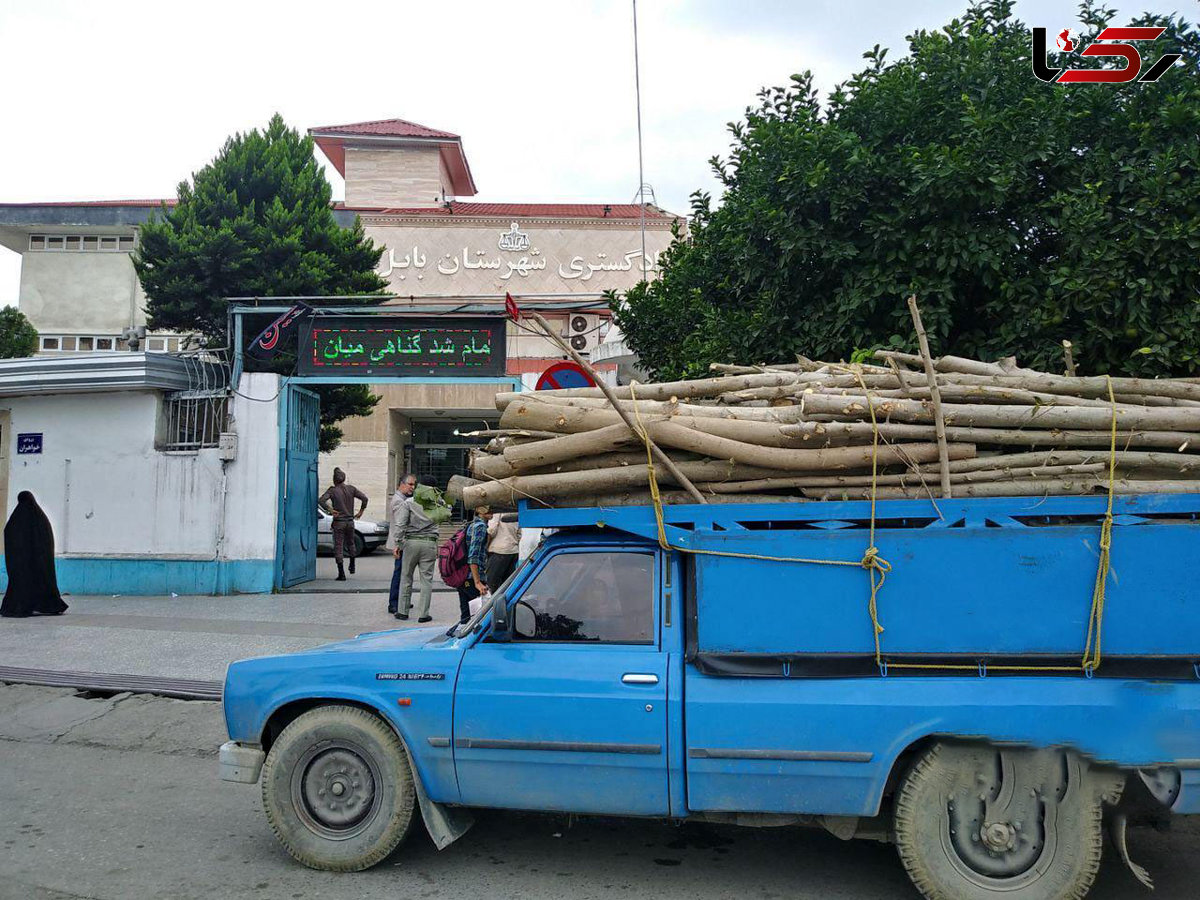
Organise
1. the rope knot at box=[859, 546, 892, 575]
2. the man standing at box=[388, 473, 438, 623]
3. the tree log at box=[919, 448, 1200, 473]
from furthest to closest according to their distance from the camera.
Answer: the man standing at box=[388, 473, 438, 623]
the tree log at box=[919, 448, 1200, 473]
the rope knot at box=[859, 546, 892, 575]

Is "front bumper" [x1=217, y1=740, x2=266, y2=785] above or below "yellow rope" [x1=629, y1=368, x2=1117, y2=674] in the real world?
below

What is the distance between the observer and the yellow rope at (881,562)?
3.83 m

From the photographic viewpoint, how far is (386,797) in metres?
4.35

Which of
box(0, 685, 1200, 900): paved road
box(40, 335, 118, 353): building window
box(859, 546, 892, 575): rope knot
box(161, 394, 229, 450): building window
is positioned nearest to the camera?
box(859, 546, 892, 575): rope knot

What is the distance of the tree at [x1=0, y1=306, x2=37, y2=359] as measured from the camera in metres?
23.2

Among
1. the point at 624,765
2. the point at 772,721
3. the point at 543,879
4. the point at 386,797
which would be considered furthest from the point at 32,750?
the point at 772,721

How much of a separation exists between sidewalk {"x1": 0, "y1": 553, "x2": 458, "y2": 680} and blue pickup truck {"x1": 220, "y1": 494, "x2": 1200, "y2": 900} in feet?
16.3

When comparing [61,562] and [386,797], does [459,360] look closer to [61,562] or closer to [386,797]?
[61,562]

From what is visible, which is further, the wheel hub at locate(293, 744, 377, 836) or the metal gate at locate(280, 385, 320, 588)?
the metal gate at locate(280, 385, 320, 588)

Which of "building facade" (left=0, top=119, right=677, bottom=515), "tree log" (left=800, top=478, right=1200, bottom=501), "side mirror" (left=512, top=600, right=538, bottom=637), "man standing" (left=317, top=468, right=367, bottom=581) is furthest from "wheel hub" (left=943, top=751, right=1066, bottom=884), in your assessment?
"building facade" (left=0, top=119, right=677, bottom=515)

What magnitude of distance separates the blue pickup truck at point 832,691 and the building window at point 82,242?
28281 mm

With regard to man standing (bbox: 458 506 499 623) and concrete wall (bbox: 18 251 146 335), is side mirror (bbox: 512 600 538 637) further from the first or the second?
concrete wall (bbox: 18 251 146 335)

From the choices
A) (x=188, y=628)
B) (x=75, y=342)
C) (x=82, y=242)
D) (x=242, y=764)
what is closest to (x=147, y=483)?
(x=188, y=628)

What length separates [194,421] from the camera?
13.2 metres
